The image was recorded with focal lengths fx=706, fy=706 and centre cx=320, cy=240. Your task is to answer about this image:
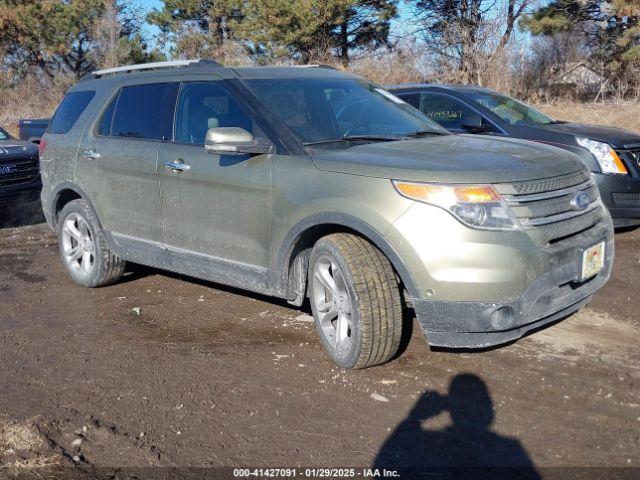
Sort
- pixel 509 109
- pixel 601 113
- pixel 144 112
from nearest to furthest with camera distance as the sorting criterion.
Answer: pixel 144 112 < pixel 509 109 < pixel 601 113

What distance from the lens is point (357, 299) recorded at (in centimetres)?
407

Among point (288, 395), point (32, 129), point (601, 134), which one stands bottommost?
point (288, 395)

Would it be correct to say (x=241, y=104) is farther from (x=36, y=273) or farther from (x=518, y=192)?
(x=36, y=273)

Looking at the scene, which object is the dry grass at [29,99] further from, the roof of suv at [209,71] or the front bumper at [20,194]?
the roof of suv at [209,71]

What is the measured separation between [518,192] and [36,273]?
204 inches

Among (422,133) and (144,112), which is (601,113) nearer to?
(422,133)

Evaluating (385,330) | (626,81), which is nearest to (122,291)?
(385,330)

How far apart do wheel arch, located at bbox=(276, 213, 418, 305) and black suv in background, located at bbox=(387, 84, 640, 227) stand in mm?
3197

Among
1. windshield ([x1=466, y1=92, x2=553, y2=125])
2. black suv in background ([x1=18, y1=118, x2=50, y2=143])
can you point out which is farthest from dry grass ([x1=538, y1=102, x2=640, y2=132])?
black suv in background ([x1=18, y1=118, x2=50, y2=143])

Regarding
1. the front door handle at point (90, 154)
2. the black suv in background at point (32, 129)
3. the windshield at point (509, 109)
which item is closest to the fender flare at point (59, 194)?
the front door handle at point (90, 154)

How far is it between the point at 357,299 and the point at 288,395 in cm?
68

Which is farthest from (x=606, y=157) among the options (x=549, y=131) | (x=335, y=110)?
(x=335, y=110)

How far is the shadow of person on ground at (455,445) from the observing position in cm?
323

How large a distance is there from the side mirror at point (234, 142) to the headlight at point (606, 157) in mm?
4451
